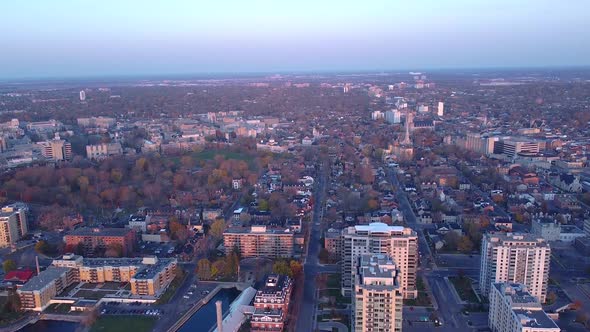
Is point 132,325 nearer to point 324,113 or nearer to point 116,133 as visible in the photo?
point 116,133

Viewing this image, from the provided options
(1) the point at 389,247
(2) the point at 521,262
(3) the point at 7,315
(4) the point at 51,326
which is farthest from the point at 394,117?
(3) the point at 7,315

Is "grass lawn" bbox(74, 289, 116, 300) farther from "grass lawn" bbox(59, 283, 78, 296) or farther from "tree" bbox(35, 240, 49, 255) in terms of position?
"tree" bbox(35, 240, 49, 255)

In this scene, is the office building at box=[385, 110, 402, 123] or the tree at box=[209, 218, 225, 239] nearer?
the tree at box=[209, 218, 225, 239]

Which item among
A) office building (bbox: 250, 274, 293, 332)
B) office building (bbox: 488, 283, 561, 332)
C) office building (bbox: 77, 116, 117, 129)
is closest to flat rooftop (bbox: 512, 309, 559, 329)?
office building (bbox: 488, 283, 561, 332)

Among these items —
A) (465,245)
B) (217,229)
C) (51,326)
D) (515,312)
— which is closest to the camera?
(515,312)

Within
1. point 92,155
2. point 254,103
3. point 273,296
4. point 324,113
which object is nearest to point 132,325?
point 273,296

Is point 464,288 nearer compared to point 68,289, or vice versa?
point 464,288

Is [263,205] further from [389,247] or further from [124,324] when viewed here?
[124,324]
